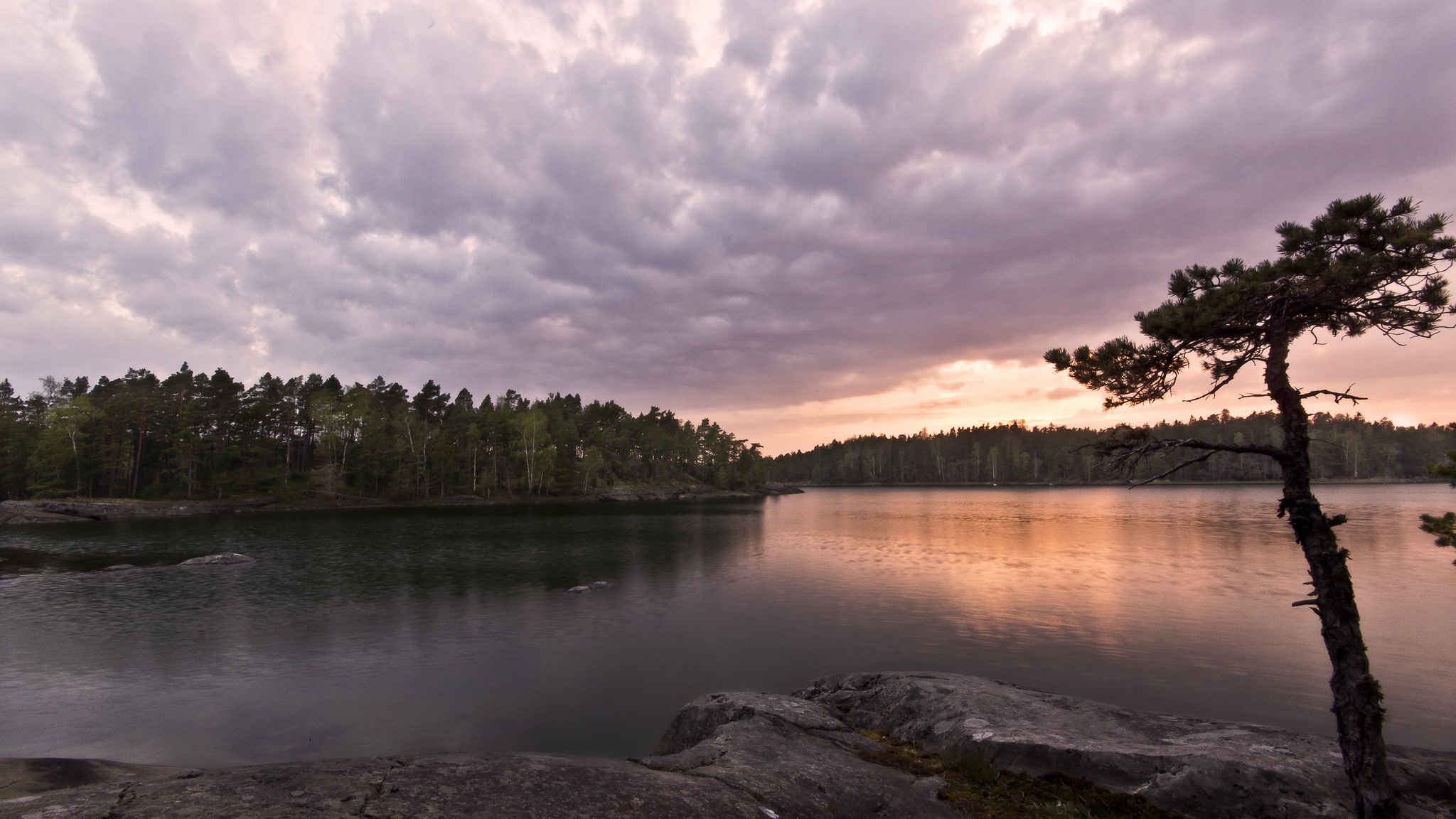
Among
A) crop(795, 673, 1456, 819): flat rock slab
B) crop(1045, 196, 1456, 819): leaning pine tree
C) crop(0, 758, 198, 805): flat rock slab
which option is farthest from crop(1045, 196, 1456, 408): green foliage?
crop(0, 758, 198, 805): flat rock slab

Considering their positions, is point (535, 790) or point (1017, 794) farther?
point (1017, 794)

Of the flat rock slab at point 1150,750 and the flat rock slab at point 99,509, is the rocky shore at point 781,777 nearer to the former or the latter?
the flat rock slab at point 1150,750

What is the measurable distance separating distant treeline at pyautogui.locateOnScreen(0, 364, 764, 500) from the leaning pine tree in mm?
120958

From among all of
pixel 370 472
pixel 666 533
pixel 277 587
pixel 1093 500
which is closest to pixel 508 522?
pixel 666 533

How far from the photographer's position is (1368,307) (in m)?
9.33

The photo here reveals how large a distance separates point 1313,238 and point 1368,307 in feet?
4.61

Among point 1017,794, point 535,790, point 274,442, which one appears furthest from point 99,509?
point 1017,794

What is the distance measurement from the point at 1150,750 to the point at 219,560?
5750cm

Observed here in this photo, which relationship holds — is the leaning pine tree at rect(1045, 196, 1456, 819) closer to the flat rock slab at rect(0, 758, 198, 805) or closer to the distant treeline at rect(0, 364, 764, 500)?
the flat rock slab at rect(0, 758, 198, 805)

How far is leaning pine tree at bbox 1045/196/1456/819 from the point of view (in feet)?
27.1

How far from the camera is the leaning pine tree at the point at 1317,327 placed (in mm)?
8250

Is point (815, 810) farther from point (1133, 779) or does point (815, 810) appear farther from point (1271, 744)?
point (1271, 744)

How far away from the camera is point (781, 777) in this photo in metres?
9.52

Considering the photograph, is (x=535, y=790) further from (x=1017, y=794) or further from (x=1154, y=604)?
(x=1154, y=604)
